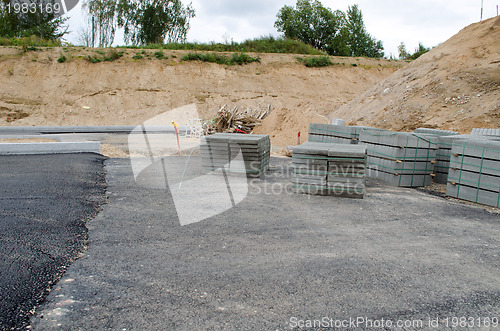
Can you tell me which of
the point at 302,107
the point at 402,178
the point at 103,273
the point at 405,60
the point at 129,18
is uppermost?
the point at 129,18

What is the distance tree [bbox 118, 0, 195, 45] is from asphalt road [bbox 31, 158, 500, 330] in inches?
1711

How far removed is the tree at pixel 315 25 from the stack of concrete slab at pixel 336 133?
42228 millimetres

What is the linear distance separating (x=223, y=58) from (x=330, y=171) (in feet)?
103

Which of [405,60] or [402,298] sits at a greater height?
[405,60]

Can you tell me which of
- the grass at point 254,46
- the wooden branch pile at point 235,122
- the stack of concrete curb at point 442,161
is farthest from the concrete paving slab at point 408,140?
the grass at point 254,46

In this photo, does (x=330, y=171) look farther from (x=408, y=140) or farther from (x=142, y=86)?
(x=142, y=86)

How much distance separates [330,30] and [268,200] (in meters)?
50.5

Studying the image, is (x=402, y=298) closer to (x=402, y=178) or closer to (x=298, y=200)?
(x=298, y=200)

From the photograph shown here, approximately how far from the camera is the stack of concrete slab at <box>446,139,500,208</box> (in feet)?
25.7

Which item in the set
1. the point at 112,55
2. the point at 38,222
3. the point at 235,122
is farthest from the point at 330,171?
the point at 112,55

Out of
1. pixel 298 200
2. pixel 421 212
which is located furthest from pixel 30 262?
pixel 421 212

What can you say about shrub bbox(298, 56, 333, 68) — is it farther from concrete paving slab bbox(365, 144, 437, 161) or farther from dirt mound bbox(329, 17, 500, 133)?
concrete paving slab bbox(365, 144, 437, 161)

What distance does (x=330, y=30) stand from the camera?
5259 centimetres

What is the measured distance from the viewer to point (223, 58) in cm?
3747
